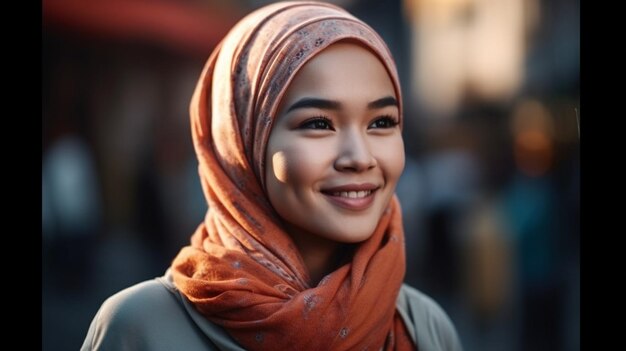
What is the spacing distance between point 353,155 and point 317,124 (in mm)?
119

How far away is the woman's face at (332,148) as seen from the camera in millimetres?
1920

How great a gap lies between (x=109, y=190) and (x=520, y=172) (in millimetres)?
2910

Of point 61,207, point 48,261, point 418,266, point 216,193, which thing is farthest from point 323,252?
point 418,266

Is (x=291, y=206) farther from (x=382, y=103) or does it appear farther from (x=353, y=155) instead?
(x=382, y=103)

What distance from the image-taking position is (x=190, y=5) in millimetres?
6141

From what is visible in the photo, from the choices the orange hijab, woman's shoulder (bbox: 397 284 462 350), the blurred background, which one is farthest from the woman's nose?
the blurred background

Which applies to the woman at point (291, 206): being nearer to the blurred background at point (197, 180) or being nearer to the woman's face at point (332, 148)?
the woman's face at point (332, 148)

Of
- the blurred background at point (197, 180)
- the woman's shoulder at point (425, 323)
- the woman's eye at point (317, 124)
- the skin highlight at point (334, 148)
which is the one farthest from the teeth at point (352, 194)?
the blurred background at point (197, 180)

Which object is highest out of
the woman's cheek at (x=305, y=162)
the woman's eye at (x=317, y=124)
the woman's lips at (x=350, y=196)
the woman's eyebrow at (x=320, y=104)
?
the woman's eyebrow at (x=320, y=104)

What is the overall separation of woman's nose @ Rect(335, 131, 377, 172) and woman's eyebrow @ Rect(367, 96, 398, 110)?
79 millimetres

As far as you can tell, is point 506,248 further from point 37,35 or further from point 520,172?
point 37,35

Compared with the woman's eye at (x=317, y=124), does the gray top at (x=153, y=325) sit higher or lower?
lower

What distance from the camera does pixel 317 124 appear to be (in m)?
1.94

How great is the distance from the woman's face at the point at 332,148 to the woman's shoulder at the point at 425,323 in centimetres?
35
